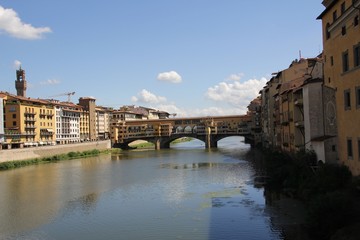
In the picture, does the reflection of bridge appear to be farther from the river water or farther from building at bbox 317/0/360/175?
building at bbox 317/0/360/175

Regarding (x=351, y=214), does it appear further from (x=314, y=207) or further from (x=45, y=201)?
(x=45, y=201)

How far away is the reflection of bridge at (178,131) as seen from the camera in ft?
280

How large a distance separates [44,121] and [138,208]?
56535 mm

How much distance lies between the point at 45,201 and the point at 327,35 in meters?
19.4

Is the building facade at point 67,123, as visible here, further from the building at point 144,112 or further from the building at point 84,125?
the building at point 144,112

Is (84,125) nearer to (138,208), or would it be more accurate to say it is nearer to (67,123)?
(67,123)

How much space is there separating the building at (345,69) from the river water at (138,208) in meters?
4.81

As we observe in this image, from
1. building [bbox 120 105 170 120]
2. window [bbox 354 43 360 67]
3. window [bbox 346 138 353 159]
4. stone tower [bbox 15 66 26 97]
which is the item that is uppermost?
stone tower [bbox 15 66 26 97]

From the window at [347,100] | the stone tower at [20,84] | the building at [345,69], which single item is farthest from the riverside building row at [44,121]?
the window at [347,100]

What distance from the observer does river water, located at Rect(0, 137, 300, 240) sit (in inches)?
719

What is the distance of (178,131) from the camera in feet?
312

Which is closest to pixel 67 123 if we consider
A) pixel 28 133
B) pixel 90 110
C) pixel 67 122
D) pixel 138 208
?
pixel 67 122

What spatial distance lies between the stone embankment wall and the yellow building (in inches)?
242

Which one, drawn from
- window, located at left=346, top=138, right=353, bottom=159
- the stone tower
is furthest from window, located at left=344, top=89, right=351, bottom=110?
the stone tower
